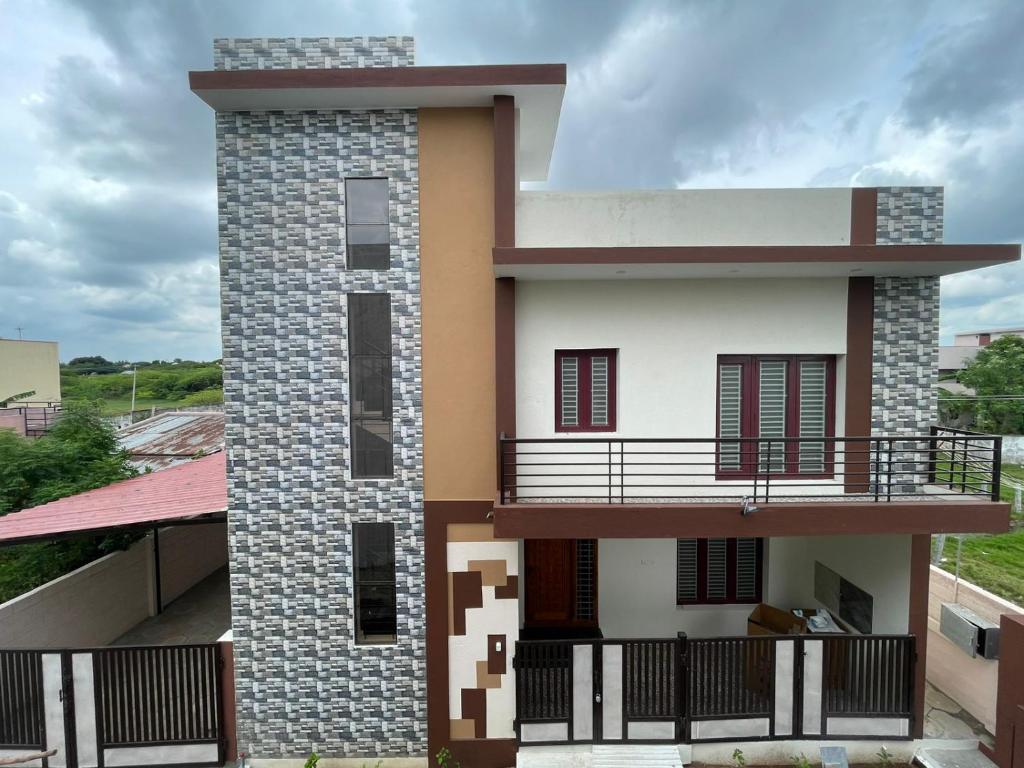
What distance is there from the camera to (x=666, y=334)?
6730mm

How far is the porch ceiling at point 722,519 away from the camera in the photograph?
19.1 feet

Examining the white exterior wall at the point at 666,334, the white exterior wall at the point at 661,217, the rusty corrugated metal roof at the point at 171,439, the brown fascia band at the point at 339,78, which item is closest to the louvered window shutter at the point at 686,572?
the white exterior wall at the point at 666,334

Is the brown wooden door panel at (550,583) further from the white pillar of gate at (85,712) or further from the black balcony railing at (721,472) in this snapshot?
the white pillar of gate at (85,712)

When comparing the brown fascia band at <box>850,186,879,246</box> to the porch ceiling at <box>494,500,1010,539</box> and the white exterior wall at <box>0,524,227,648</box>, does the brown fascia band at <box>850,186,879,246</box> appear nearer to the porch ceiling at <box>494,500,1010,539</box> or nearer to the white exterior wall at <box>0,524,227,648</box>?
the porch ceiling at <box>494,500,1010,539</box>

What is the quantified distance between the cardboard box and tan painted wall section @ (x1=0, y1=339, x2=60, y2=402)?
38.7 meters

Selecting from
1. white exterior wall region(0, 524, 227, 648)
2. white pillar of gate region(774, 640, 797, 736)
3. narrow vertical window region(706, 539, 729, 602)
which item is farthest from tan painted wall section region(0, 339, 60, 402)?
white pillar of gate region(774, 640, 797, 736)

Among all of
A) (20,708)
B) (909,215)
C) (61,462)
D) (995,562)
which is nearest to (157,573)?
(20,708)

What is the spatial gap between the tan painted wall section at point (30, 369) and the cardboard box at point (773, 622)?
3866 centimetres

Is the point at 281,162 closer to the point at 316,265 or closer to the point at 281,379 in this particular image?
the point at 316,265

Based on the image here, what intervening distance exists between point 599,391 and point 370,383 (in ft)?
10.4

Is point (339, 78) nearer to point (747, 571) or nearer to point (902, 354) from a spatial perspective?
point (902, 354)

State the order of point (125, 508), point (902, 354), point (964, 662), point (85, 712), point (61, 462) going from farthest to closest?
point (61, 462) < point (125, 508) < point (964, 662) < point (902, 354) < point (85, 712)

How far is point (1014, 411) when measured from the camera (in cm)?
2553

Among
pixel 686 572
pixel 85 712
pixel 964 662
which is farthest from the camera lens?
pixel 686 572
